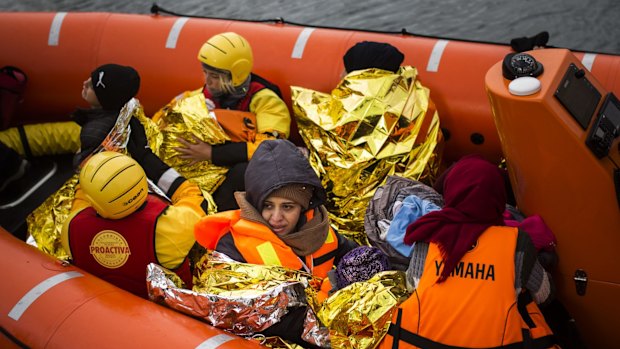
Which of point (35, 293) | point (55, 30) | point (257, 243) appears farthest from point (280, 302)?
point (55, 30)

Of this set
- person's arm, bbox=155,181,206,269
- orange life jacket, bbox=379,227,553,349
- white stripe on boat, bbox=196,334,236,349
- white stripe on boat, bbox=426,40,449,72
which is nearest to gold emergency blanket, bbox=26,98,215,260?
person's arm, bbox=155,181,206,269

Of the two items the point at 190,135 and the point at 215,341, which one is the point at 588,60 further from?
the point at 215,341

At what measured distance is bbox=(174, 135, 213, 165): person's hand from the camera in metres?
2.95

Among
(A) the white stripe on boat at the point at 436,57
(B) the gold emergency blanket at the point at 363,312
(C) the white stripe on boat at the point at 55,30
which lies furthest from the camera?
(C) the white stripe on boat at the point at 55,30

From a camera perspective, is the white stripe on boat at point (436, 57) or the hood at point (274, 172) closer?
the hood at point (274, 172)

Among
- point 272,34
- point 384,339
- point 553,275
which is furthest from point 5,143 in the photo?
point 553,275

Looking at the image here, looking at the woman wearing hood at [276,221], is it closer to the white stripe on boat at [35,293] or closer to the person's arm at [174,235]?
the person's arm at [174,235]

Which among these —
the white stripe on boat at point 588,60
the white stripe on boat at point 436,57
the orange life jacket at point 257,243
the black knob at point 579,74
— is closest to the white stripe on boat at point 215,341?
the orange life jacket at point 257,243

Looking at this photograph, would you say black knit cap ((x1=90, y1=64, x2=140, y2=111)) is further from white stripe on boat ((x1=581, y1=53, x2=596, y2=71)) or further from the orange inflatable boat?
white stripe on boat ((x1=581, y1=53, x2=596, y2=71))

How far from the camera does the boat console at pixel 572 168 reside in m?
2.02

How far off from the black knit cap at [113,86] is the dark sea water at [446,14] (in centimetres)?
230

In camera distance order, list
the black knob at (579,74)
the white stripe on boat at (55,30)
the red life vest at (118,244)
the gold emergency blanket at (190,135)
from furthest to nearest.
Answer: the white stripe on boat at (55,30) → the gold emergency blanket at (190,135) → the red life vest at (118,244) → the black knob at (579,74)

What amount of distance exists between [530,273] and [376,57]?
1.24 m

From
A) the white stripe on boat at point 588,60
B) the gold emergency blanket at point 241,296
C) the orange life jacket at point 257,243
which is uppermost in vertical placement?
the white stripe on boat at point 588,60
